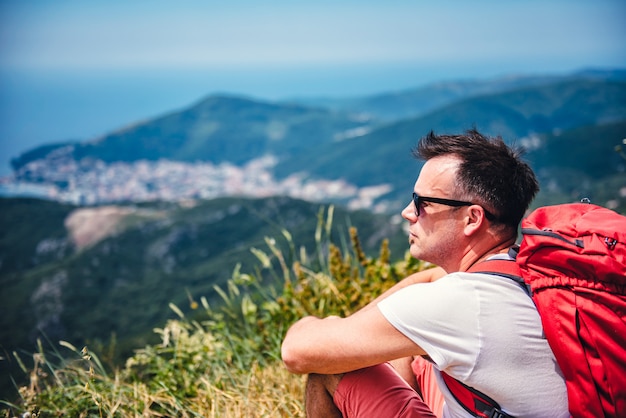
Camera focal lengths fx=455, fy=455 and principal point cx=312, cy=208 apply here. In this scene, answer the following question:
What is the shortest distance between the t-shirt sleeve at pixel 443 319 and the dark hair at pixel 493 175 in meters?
0.47

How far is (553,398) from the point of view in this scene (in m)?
1.52

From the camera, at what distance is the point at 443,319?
146cm

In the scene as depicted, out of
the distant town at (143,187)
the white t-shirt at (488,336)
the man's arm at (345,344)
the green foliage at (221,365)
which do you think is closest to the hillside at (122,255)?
the green foliage at (221,365)

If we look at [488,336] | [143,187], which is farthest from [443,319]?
[143,187]

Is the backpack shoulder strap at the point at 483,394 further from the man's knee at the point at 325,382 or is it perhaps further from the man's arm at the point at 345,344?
the man's knee at the point at 325,382

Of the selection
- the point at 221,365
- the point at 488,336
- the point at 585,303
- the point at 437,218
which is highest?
the point at 437,218

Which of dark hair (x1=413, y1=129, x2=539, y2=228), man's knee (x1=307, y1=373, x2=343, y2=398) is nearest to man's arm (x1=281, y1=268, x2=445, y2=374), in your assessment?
man's knee (x1=307, y1=373, x2=343, y2=398)

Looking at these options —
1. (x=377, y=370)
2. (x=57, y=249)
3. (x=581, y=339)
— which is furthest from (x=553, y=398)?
(x=57, y=249)

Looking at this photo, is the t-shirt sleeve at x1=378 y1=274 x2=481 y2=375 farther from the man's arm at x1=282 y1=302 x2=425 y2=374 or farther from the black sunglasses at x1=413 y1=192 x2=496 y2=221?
the black sunglasses at x1=413 y1=192 x2=496 y2=221

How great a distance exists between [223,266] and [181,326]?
67.6 m

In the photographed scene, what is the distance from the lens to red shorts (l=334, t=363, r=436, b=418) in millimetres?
1907

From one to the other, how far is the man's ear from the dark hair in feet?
0.12

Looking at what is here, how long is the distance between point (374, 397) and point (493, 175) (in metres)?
1.04

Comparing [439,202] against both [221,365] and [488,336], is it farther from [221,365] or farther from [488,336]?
[221,365]
